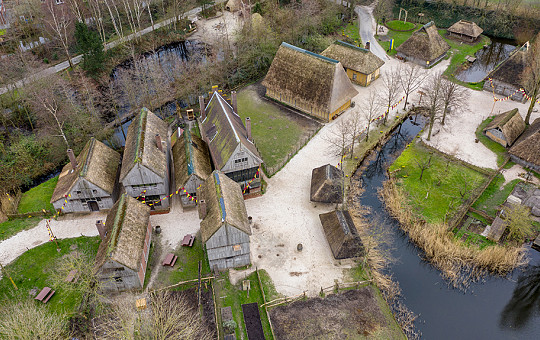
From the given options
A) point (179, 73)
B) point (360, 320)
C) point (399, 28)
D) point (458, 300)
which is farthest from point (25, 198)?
point (399, 28)

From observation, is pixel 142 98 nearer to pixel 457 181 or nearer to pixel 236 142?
pixel 236 142

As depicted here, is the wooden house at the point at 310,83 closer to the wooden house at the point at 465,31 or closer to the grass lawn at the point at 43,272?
the wooden house at the point at 465,31

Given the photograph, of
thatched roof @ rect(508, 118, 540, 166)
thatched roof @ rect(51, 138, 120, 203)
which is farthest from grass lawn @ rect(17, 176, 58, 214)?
thatched roof @ rect(508, 118, 540, 166)

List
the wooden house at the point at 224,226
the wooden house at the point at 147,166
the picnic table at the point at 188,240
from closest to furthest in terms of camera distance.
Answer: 1. the wooden house at the point at 224,226
2. the picnic table at the point at 188,240
3. the wooden house at the point at 147,166

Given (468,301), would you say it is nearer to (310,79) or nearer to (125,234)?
(125,234)

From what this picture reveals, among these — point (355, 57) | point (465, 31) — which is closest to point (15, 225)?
point (355, 57)

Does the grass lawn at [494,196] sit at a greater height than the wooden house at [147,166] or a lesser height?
lesser

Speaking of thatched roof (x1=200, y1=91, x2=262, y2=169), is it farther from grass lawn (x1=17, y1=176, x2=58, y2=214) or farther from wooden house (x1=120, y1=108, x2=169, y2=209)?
grass lawn (x1=17, y1=176, x2=58, y2=214)

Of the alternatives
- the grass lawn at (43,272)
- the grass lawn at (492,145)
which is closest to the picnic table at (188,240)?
the grass lawn at (43,272)
